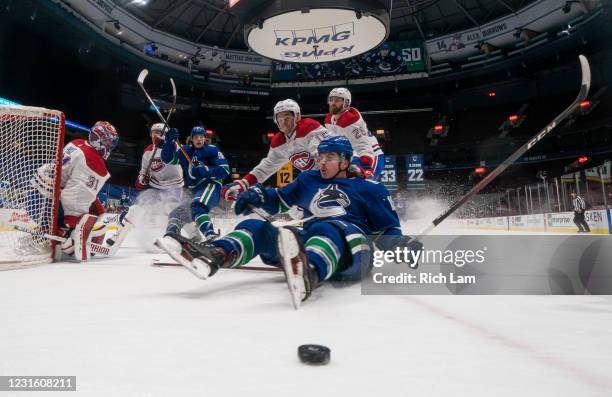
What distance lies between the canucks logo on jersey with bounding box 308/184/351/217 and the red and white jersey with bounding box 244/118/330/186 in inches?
41.9

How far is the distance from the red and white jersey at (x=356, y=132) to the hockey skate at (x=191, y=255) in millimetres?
1925

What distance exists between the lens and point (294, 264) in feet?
4.11

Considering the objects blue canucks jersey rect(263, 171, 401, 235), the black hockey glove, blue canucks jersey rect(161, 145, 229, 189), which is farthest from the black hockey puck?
blue canucks jersey rect(161, 145, 229, 189)

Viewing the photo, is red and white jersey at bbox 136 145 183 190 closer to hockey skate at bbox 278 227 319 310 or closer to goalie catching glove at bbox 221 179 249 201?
goalie catching glove at bbox 221 179 249 201

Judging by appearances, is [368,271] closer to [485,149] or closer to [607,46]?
[607,46]

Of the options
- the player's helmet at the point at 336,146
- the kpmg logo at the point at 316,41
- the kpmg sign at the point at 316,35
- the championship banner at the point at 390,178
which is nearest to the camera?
the player's helmet at the point at 336,146

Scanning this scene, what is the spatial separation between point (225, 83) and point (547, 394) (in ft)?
60.4

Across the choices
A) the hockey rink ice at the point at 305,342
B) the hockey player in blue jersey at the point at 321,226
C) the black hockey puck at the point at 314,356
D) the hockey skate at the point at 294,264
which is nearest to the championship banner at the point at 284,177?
the hockey player in blue jersey at the point at 321,226

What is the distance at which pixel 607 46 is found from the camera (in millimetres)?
13281

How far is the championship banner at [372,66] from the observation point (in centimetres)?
1554

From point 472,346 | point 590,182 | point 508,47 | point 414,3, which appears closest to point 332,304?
point 472,346

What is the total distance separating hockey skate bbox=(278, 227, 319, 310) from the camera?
124 centimetres

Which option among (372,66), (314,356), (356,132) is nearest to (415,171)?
(372,66)

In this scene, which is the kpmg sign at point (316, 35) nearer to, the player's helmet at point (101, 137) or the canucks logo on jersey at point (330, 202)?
the player's helmet at point (101, 137)
